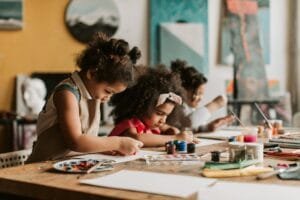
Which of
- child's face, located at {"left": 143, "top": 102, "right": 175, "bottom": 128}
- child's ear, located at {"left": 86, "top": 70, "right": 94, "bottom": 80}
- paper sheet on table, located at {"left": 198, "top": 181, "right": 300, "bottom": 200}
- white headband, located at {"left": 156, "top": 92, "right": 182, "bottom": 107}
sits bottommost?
paper sheet on table, located at {"left": 198, "top": 181, "right": 300, "bottom": 200}

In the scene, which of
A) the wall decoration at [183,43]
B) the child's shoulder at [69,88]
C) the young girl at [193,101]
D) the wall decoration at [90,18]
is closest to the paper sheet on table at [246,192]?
the child's shoulder at [69,88]

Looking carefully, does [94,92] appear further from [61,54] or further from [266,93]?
[266,93]

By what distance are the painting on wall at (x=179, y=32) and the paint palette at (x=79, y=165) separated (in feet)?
9.86

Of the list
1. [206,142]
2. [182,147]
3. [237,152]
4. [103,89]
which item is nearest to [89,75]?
[103,89]

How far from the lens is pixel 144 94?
88.1 inches

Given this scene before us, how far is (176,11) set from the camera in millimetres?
4578

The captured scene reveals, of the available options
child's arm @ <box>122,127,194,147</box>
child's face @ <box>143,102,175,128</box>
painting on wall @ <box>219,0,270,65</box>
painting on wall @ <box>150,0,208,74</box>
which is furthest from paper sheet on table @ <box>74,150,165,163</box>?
painting on wall @ <box>219,0,270,65</box>

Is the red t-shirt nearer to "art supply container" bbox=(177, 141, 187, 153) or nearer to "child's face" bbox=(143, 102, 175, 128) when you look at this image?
"child's face" bbox=(143, 102, 175, 128)

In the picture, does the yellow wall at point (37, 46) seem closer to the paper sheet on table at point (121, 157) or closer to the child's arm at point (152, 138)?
the child's arm at point (152, 138)

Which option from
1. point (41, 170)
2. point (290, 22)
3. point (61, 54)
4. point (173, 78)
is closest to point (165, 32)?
point (61, 54)

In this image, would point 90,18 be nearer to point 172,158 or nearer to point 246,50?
point 246,50

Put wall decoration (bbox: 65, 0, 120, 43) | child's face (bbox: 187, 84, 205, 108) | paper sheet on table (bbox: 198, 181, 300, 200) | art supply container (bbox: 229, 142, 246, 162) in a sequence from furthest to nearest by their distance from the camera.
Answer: wall decoration (bbox: 65, 0, 120, 43) → child's face (bbox: 187, 84, 205, 108) → art supply container (bbox: 229, 142, 246, 162) → paper sheet on table (bbox: 198, 181, 300, 200)

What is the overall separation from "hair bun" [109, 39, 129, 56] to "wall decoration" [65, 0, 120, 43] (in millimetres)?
2393

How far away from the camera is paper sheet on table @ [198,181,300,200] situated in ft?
3.65
